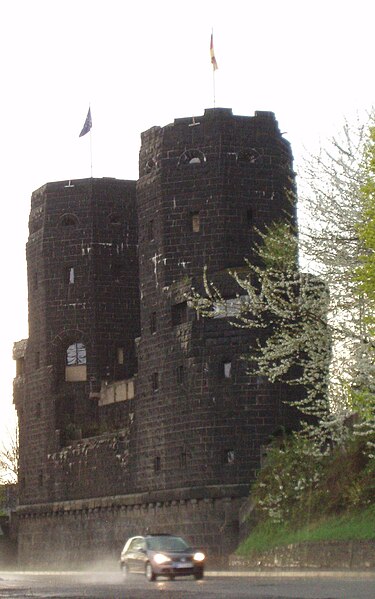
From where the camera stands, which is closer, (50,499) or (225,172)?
(225,172)

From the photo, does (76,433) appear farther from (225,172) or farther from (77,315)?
(225,172)

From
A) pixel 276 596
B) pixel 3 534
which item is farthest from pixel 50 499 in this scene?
pixel 276 596

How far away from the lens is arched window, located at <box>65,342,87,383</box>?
79312mm

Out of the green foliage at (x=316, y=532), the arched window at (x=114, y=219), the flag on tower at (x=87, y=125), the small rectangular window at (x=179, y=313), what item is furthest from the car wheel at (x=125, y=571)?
the arched window at (x=114, y=219)

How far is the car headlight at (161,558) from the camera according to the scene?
43.8m

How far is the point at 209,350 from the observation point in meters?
60.6

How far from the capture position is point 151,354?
214 feet

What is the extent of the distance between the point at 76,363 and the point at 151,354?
15.0 m

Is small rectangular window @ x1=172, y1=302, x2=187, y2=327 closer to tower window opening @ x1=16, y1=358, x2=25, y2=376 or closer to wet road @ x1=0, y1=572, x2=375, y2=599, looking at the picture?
wet road @ x1=0, y1=572, x2=375, y2=599

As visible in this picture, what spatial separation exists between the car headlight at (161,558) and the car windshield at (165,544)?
738 millimetres

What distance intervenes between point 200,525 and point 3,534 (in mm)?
33336

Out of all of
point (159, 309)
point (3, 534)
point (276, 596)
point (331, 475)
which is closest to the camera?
point (276, 596)

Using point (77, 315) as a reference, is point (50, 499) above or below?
below

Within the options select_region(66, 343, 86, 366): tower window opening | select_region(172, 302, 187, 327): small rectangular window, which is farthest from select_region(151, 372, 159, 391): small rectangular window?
select_region(66, 343, 86, 366): tower window opening
